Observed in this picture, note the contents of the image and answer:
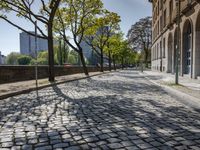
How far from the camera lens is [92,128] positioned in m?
5.58

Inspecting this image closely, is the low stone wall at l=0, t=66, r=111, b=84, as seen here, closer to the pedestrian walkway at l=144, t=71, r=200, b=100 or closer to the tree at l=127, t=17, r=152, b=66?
the pedestrian walkway at l=144, t=71, r=200, b=100

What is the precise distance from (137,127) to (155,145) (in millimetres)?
1231

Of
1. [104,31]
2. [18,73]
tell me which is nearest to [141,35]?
[104,31]

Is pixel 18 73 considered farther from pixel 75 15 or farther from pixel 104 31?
pixel 104 31

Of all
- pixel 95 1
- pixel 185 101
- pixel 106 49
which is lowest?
pixel 185 101

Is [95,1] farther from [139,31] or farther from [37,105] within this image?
[139,31]

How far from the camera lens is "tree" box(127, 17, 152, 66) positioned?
8512cm

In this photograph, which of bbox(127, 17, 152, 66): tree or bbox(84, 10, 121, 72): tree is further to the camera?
bbox(127, 17, 152, 66): tree

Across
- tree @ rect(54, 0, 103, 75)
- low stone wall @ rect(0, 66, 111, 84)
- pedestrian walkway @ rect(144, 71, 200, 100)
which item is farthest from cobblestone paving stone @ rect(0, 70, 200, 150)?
tree @ rect(54, 0, 103, 75)

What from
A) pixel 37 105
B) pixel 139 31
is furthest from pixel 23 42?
pixel 37 105

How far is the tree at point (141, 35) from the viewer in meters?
85.1

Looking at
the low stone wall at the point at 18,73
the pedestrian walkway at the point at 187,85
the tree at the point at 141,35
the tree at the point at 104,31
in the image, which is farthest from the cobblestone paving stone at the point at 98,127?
the tree at the point at 141,35

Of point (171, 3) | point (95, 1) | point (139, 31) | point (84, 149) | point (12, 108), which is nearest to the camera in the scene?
point (84, 149)

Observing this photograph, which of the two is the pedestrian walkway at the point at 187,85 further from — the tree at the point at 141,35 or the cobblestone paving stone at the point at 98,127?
the tree at the point at 141,35
